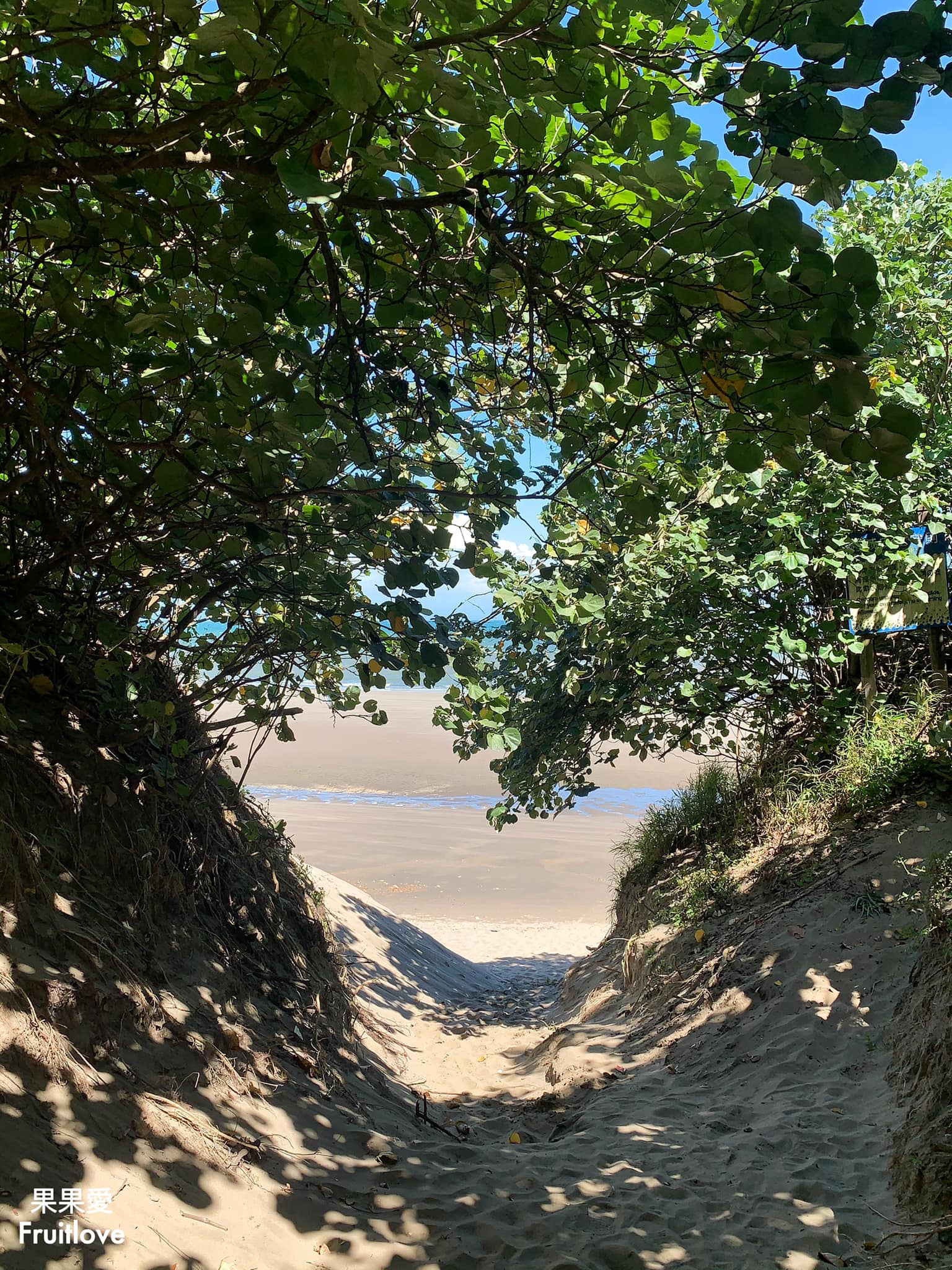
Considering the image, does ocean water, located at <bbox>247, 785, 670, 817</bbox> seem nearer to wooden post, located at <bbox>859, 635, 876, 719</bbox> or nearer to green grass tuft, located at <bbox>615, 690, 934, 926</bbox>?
green grass tuft, located at <bbox>615, 690, 934, 926</bbox>

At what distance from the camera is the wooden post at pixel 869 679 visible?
7020 mm

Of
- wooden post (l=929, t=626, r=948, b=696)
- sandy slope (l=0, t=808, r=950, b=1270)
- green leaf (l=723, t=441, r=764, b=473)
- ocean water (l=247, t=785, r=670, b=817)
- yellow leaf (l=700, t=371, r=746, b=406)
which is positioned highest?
wooden post (l=929, t=626, r=948, b=696)

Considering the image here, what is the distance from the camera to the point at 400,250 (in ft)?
7.63

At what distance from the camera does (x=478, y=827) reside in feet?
67.8

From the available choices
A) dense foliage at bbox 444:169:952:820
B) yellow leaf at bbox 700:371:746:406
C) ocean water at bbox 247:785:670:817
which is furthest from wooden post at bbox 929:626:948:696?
ocean water at bbox 247:785:670:817

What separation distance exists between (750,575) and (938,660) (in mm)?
1859

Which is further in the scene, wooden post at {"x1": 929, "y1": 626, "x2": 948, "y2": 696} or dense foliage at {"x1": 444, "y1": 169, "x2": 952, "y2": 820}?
wooden post at {"x1": 929, "y1": 626, "x2": 948, "y2": 696}

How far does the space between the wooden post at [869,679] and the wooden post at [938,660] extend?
46cm

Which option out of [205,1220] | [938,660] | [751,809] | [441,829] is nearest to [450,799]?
[441,829]

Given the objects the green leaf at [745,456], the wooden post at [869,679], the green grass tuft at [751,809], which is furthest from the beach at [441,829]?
the green leaf at [745,456]

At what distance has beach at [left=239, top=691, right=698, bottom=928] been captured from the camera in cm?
1510

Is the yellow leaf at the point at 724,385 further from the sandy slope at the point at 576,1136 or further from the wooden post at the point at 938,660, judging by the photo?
the wooden post at the point at 938,660

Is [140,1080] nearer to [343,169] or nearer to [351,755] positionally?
[343,169]

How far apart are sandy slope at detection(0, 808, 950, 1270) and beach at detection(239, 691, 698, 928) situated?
16.0ft
